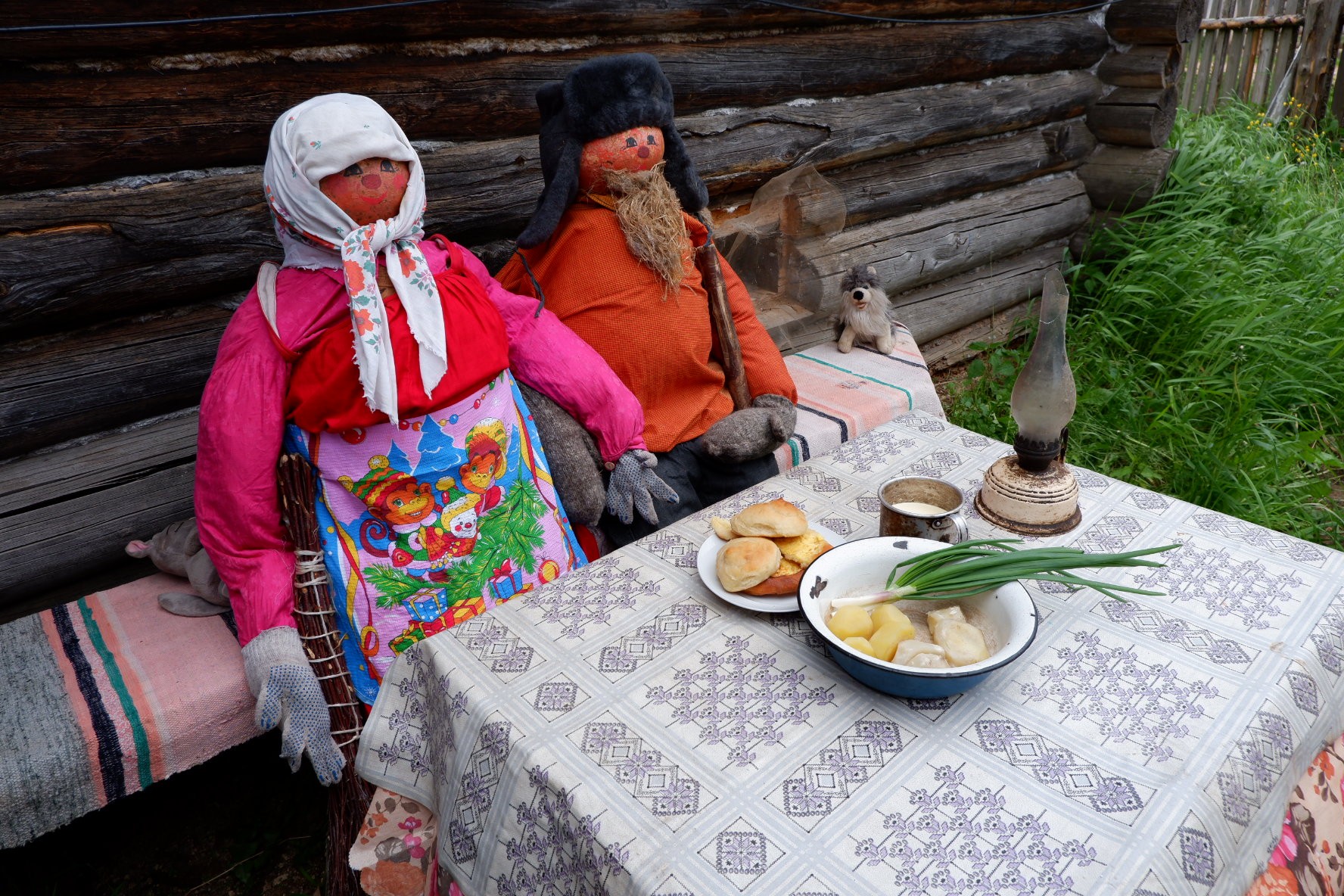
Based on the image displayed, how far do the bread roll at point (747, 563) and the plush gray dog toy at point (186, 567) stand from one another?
1.16m

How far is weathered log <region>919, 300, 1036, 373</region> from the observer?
160 inches

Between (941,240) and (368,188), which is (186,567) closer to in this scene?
(368,188)

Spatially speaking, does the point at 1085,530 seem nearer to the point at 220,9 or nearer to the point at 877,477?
the point at 877,477

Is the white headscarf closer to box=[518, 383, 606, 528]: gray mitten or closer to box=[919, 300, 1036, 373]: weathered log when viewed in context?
box=[518, 383, 606, 528]: gray mitten

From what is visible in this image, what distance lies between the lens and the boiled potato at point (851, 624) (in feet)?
3.93

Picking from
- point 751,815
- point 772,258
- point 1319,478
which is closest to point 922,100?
point 772,258

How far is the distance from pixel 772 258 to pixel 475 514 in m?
1.60

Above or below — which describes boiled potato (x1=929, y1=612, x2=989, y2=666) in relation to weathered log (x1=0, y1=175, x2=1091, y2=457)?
below

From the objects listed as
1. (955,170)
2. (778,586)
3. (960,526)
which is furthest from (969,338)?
(778,586)

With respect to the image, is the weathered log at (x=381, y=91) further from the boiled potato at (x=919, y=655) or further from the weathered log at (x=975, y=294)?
the boiled potato at (x=919, y=655)

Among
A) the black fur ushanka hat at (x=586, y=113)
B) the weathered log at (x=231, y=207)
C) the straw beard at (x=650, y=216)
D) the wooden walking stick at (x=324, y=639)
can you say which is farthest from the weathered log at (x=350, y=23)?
the wooden walking stick at (x=324, y=639)

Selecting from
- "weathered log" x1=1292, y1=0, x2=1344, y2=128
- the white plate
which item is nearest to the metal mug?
the white plate

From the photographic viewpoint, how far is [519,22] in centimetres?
230

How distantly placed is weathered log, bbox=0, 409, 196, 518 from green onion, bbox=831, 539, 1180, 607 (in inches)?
66.8
